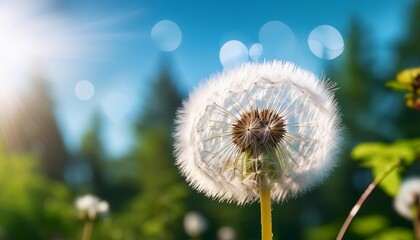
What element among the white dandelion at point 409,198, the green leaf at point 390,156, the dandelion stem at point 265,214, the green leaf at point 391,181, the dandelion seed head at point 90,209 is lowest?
the white dandelion at point 409,198

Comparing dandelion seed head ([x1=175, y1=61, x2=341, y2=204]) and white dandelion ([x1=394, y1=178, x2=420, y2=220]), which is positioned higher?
dandelion seed head ([x1=175, y1=61, x2=341, y2=204])

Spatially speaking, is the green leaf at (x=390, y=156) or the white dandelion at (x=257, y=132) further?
the green leaf at (x=390, y=156)

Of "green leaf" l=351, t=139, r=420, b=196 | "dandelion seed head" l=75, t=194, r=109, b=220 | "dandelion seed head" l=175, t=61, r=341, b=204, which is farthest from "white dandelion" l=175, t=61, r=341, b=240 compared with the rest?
"dandelion seed head" l=75, t=194, r=109, b=220

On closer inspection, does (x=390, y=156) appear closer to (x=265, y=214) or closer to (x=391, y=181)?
(x=391, y=181)

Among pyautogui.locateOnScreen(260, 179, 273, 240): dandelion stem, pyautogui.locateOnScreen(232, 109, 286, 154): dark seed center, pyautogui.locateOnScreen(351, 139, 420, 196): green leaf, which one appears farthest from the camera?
pyautogui.locateOnScreen(351, 139, 420, 196): green leaf

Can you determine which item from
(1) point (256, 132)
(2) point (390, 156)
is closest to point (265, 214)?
(1) point (256, 132)

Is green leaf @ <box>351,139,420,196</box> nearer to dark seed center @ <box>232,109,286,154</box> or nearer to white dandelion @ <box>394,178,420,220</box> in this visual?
dark seed center @ <box>232,109,286,154</box>

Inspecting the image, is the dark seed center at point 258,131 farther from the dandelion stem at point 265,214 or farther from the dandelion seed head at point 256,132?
the dandelion stem at point 265,214

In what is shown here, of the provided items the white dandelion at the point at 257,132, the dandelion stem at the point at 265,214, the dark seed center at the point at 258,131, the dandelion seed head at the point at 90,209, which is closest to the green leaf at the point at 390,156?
the white dandelion at the point at 257,132
